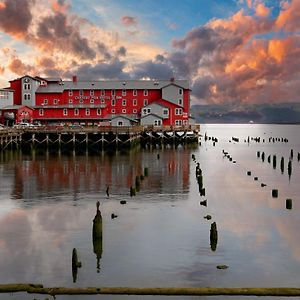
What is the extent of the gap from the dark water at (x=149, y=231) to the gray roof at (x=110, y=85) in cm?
6634

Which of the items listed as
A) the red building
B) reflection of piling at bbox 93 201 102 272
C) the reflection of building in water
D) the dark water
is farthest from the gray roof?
reflection of piling at bbox 93 201 102 272

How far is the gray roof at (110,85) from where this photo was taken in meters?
118

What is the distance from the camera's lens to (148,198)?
39062 millimetres

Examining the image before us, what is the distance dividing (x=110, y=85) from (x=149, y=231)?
94.3 meters

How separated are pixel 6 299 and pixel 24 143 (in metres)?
77.0

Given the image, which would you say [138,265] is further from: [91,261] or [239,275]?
[239,275]

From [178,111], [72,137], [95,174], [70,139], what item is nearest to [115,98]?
[178,111]

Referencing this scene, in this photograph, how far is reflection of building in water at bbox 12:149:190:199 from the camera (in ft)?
145

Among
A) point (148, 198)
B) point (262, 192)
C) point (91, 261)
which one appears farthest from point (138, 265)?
point (262, 192)

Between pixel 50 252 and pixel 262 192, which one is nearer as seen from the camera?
pixel 50 252

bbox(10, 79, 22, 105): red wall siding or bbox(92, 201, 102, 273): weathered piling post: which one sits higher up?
bbox(10, 79, 22, 105): red wall siding

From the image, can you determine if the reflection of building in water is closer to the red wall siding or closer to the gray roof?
the gray roof

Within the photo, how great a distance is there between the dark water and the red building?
58288mm

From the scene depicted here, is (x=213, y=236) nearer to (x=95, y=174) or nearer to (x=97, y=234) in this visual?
(x=97, y=234)
